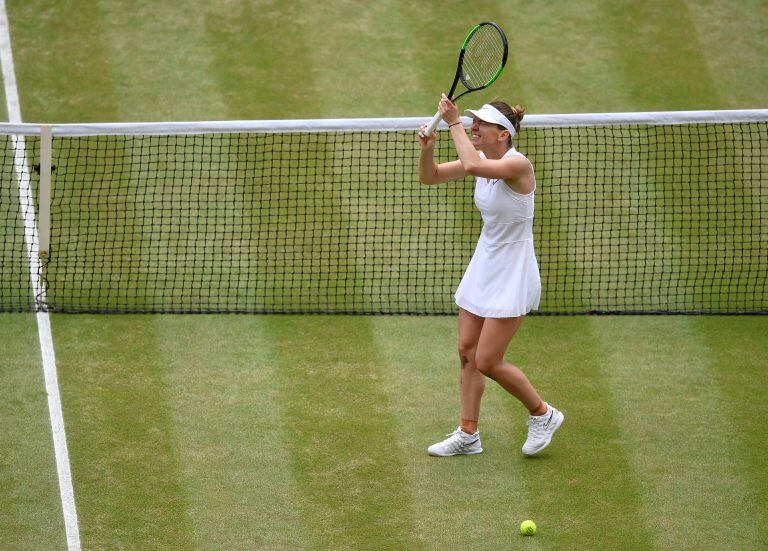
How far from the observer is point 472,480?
7551 mm

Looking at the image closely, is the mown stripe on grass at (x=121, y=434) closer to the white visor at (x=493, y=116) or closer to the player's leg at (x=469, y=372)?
the player's leg at (x=469, y=372)

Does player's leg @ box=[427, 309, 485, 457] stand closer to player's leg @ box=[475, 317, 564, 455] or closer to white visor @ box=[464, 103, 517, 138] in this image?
player's leg @ box=[475, 317, 564, 455]

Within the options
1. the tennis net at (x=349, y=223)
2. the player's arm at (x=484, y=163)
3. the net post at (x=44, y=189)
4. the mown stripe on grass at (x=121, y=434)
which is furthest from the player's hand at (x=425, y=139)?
the net post at (x=44, y=189)

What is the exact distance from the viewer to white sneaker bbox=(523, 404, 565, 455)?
776cm

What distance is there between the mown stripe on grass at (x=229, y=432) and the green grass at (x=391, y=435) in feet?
0.05

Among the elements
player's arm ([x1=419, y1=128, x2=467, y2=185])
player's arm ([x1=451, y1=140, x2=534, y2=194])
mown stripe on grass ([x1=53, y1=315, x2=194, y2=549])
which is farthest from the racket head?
mown stripe on grass ([x1=53, y1=315, x2=194, y2=549])

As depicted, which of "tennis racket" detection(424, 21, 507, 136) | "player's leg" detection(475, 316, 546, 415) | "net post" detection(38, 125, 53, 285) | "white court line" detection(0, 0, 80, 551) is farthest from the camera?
"net post" detection(38, 125, 53, 285)

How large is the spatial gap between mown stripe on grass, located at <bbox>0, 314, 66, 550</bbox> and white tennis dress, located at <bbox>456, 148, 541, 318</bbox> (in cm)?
299

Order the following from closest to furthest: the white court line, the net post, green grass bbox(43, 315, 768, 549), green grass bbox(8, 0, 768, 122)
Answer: green grass bbox(43, 315, 768, 549)
the white court line
the net post
green grass bbox(8, 0, 768, 122)

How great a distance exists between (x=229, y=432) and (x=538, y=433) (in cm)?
217

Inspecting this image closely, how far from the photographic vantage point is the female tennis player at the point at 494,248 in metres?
7.12

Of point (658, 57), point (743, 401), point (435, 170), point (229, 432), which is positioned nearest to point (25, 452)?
point (229, 432)

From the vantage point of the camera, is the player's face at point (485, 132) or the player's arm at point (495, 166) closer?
the player's arm at point (495, 166)

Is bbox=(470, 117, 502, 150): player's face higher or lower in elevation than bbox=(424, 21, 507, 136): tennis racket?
lower
